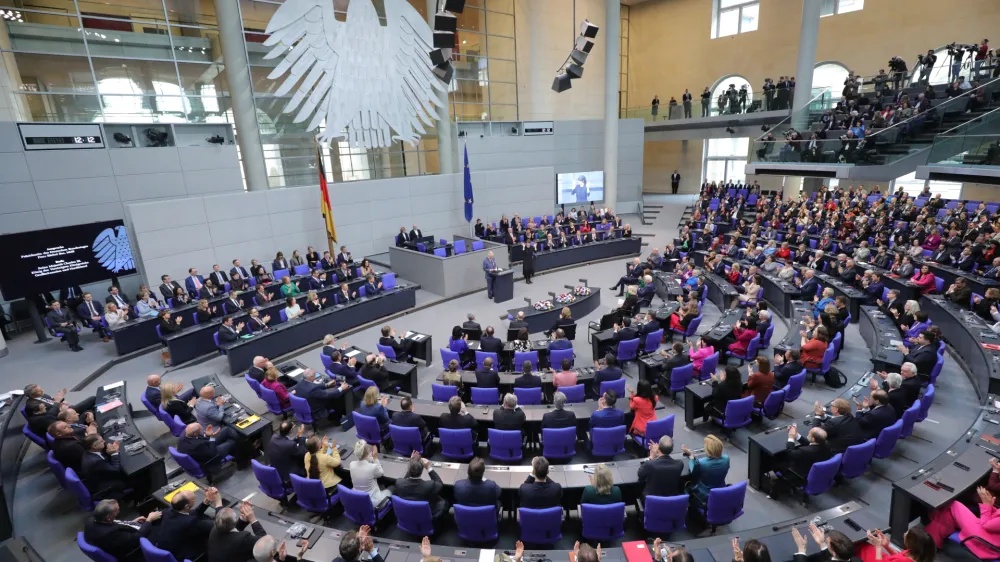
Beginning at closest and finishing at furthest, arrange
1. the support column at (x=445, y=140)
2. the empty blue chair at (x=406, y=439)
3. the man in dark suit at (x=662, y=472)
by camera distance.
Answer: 1. the man in dark suit at (x=662, y=472)
2. the empty blue chair at (x=406, y=439)
3. the support column at (x=445, y=140)

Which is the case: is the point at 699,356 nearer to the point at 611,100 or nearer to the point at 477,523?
the point at 477,523

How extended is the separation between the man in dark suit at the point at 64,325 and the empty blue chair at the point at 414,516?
1121 centimetres

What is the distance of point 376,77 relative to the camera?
17.6m

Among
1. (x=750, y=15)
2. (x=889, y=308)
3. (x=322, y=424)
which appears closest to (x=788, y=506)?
(x=889, y=308)

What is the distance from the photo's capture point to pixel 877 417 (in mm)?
5969

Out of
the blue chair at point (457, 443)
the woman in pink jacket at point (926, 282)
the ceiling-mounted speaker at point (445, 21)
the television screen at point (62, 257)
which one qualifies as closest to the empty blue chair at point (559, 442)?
the blue chair at point (457, 443)

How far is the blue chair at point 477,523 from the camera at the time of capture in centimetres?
495

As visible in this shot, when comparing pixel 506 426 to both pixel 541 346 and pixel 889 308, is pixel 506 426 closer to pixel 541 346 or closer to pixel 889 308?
pixel 541 346

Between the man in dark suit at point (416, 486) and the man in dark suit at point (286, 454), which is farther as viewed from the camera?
the man in dark suit at point (286, 454)

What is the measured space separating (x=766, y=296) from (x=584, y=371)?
803 centimetres

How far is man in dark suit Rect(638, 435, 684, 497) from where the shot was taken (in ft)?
16.8

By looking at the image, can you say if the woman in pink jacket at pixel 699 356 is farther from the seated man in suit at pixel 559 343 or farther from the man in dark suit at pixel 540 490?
the man in dark suit at pixel 540 490

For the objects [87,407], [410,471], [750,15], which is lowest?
[87,407]

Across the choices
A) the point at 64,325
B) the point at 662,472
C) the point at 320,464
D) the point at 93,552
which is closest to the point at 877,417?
the point at 662,472
